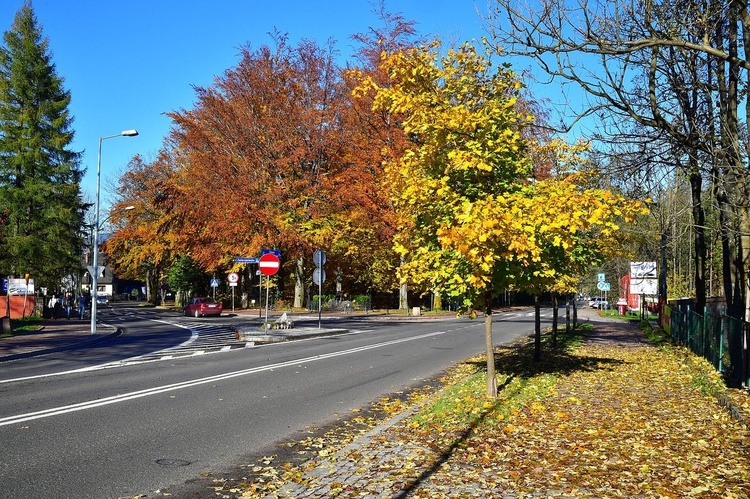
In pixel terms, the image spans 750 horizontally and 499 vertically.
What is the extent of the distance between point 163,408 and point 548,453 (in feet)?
18.4

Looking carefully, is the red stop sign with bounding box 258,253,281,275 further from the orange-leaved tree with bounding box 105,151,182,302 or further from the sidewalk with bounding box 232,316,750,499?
the orange-leaved tree with bounding box 105,151,182,302

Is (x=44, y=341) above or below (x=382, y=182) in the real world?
below

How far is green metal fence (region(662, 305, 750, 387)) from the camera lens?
432 inches

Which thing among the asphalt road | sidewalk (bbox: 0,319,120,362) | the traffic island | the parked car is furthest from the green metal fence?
the parked car

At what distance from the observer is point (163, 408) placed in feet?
31.4

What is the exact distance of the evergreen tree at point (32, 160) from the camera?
4509 cm

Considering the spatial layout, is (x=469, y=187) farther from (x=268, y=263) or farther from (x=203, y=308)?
(x=203, y=308)

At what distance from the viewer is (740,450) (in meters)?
6.78

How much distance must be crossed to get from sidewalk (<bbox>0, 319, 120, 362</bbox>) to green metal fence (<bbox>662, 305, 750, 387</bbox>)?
16.6 meters

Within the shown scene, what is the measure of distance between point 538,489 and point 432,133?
18.3 feet

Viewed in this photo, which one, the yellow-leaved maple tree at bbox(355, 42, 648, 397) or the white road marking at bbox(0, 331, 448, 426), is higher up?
the yellow-leaved maple tree at bbox(355, 42, 648, 397)

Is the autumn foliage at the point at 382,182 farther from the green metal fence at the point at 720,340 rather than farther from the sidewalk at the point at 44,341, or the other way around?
the sidewalk at the point at 44,341

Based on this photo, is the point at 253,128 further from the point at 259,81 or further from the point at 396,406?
the point at 396,406

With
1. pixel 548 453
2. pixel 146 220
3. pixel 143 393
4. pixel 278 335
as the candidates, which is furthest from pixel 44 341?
pixel 146 220
